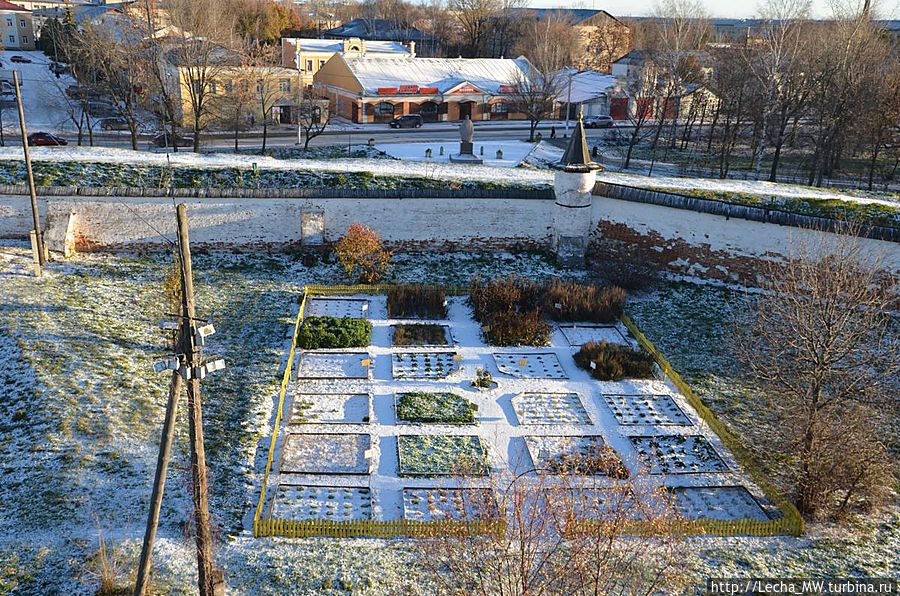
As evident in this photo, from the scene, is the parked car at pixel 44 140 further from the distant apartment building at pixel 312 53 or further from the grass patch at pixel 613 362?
the grass patch at pixel 613 362

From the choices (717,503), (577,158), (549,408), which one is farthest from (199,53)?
(717,503)

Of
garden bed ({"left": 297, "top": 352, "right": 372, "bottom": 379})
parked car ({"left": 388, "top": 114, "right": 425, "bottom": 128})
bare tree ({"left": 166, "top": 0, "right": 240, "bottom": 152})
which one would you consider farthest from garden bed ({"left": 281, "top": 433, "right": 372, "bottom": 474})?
parked car ({"left": 388, "top": 114, "right": 425, "bottom": 128})

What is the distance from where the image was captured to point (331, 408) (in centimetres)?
1323

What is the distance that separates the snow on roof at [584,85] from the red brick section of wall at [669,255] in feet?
85.9

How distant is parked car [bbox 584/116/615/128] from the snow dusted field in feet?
89.3

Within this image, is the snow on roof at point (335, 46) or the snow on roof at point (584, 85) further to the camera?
the snow on roof at point (335, 46)

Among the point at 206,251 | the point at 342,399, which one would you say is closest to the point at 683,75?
the point at 206,251

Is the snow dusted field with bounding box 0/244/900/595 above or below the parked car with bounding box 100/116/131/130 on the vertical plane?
below

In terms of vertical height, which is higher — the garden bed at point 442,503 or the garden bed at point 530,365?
the garden bed at point 530,365

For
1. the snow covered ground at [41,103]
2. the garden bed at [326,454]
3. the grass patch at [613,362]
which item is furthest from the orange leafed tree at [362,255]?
the snow covered ground at [41,103]

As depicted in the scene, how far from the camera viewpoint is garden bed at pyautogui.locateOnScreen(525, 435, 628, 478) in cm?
1121

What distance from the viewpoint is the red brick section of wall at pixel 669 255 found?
1902 cm

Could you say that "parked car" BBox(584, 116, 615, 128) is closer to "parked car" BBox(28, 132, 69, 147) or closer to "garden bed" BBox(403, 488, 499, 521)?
"parked car" BBox(28, 132, 69, 147)

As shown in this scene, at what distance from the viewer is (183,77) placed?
34.6m
